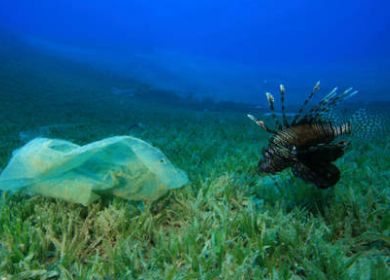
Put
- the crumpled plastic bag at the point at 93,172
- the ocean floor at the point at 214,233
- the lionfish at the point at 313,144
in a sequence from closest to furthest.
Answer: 1. the ocean floor at the point at 214,233
2. the lionfish at the point at 313,144
3. the crumpled plastic bag at the point at 93,172

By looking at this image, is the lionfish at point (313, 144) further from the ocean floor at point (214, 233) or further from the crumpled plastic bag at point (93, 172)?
the crumpled plastic bag at point (93, 172)

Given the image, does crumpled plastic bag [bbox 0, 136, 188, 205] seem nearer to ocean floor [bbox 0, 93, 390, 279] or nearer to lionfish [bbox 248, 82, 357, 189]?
ocean floor [bbox 0, 93, 390, 279]

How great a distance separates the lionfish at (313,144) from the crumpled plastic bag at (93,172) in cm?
109

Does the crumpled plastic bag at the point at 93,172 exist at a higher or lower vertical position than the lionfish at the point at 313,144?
lower

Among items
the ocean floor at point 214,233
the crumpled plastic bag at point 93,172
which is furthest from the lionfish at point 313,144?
the crumpled plastic bag at point 93,172

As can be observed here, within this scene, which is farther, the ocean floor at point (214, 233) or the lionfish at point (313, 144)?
the lionfish at point (313, 144)

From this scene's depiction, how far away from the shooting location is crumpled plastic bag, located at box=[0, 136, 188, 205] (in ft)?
10.9

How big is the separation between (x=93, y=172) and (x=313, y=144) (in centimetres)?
212

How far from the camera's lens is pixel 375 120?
128 inches

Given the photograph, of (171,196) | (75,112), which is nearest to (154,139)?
(171,196)

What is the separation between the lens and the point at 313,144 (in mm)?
3053

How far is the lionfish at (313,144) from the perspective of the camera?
9.81 ft

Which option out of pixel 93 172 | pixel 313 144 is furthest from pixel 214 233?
pixel 93 172

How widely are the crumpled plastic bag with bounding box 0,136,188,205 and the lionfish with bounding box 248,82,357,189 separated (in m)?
1.09
